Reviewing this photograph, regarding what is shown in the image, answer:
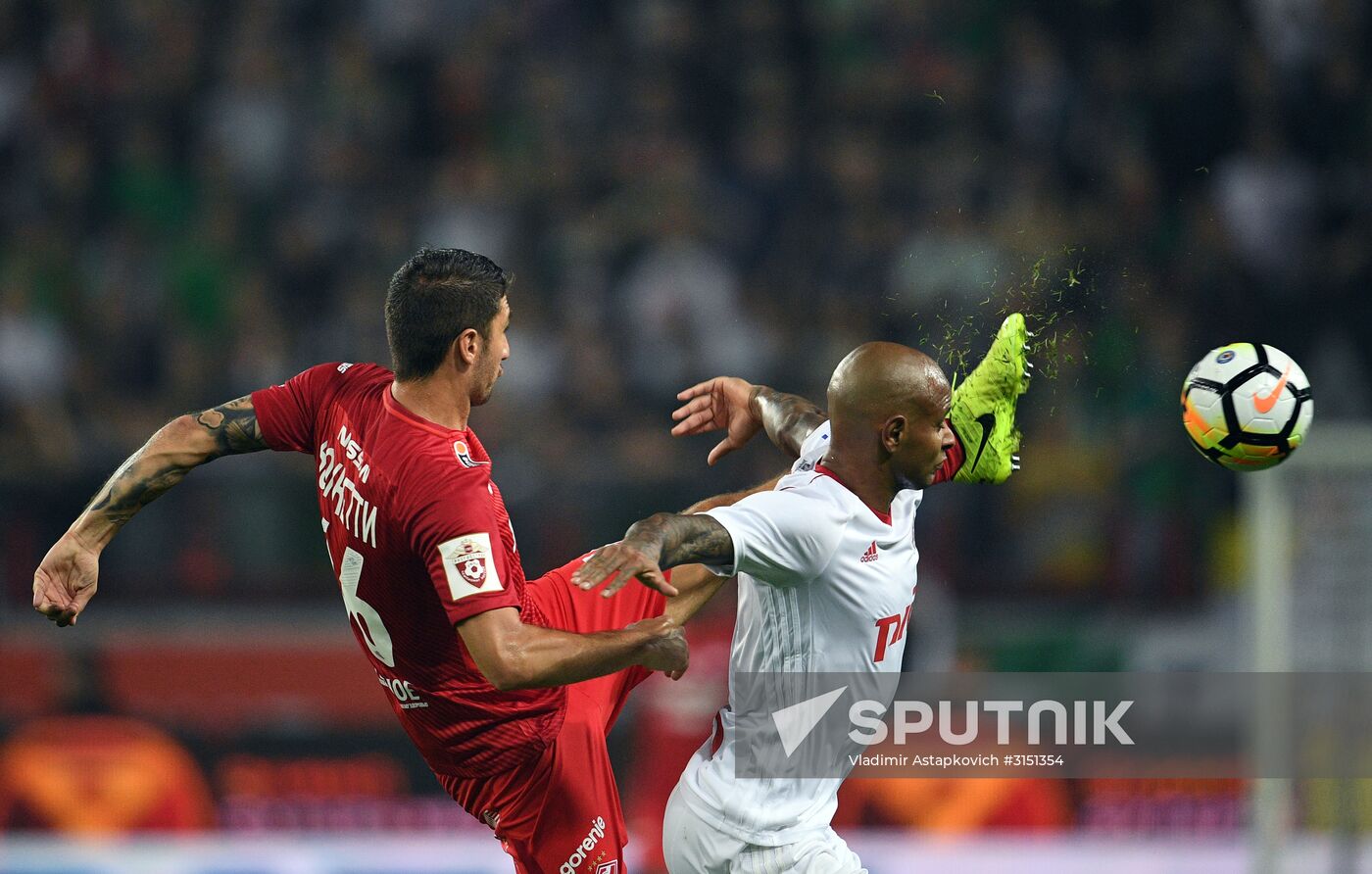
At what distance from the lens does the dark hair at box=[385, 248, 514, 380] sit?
15.4 feet

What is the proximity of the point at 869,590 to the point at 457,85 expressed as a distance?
8.34 meters

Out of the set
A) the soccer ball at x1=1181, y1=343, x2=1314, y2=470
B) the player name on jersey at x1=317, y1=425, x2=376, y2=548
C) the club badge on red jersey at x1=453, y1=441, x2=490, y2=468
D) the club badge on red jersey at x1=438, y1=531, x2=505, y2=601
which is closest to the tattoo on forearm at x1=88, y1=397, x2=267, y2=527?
the player name on jersey at x1=317, y1=425, x2=376, y2=548

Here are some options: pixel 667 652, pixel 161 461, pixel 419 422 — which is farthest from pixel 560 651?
pixel 161 461

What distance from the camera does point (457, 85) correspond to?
12.0m

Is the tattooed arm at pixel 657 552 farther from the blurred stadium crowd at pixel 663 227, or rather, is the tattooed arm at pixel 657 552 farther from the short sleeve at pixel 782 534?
the blurred stadium crowd at pixel 663 227

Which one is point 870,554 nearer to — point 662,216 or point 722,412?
point 722,412

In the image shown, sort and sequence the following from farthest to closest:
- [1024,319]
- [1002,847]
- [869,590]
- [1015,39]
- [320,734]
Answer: [1015,39] < [320,734] < [1002,847] < [1024,319] < [869,590]

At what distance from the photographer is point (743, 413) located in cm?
568

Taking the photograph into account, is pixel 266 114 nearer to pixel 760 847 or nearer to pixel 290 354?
pixel 290 354

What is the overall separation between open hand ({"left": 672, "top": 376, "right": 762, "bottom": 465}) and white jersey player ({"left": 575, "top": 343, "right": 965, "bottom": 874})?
871 mm

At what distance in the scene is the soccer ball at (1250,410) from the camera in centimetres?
558

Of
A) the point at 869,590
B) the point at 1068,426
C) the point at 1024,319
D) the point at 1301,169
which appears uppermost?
the point at 1301,169

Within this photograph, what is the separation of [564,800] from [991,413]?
1.83 m

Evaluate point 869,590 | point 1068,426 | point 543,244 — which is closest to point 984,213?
point 1068,426
